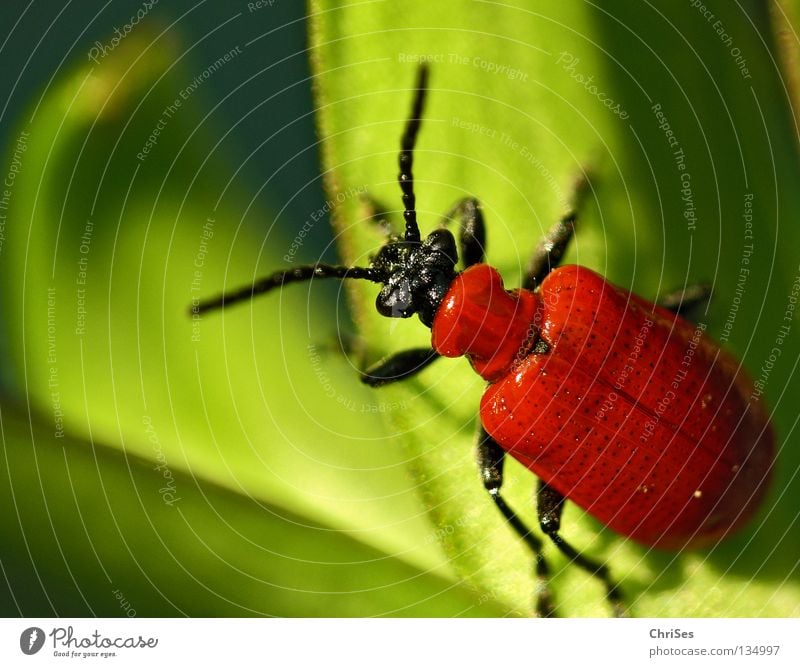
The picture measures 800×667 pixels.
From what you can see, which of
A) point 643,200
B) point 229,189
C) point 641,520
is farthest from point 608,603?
point 229,189

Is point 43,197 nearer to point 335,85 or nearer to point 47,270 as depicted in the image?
point 47,270

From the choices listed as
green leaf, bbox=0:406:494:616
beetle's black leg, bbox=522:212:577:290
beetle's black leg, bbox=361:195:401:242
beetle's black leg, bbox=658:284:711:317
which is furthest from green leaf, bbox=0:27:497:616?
beetle's black leg, bbox=658:284:711:317

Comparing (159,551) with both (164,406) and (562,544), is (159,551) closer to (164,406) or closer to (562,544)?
(164,406)

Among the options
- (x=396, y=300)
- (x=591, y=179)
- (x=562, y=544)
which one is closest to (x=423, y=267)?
(x=396, y=300)

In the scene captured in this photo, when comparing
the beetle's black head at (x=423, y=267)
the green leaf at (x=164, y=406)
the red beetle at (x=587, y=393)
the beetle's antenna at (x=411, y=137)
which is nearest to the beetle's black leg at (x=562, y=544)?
the red beetle at (x=587, y=393)

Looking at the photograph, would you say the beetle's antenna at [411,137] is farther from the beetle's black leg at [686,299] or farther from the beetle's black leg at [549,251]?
the beetle's black leg at [686,299]

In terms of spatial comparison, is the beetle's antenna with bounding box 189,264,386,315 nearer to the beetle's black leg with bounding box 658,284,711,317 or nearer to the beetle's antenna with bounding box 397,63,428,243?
the beetle's antenna with bounding box 397,63,428,243

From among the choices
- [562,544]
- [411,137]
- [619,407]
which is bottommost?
[562,544]
